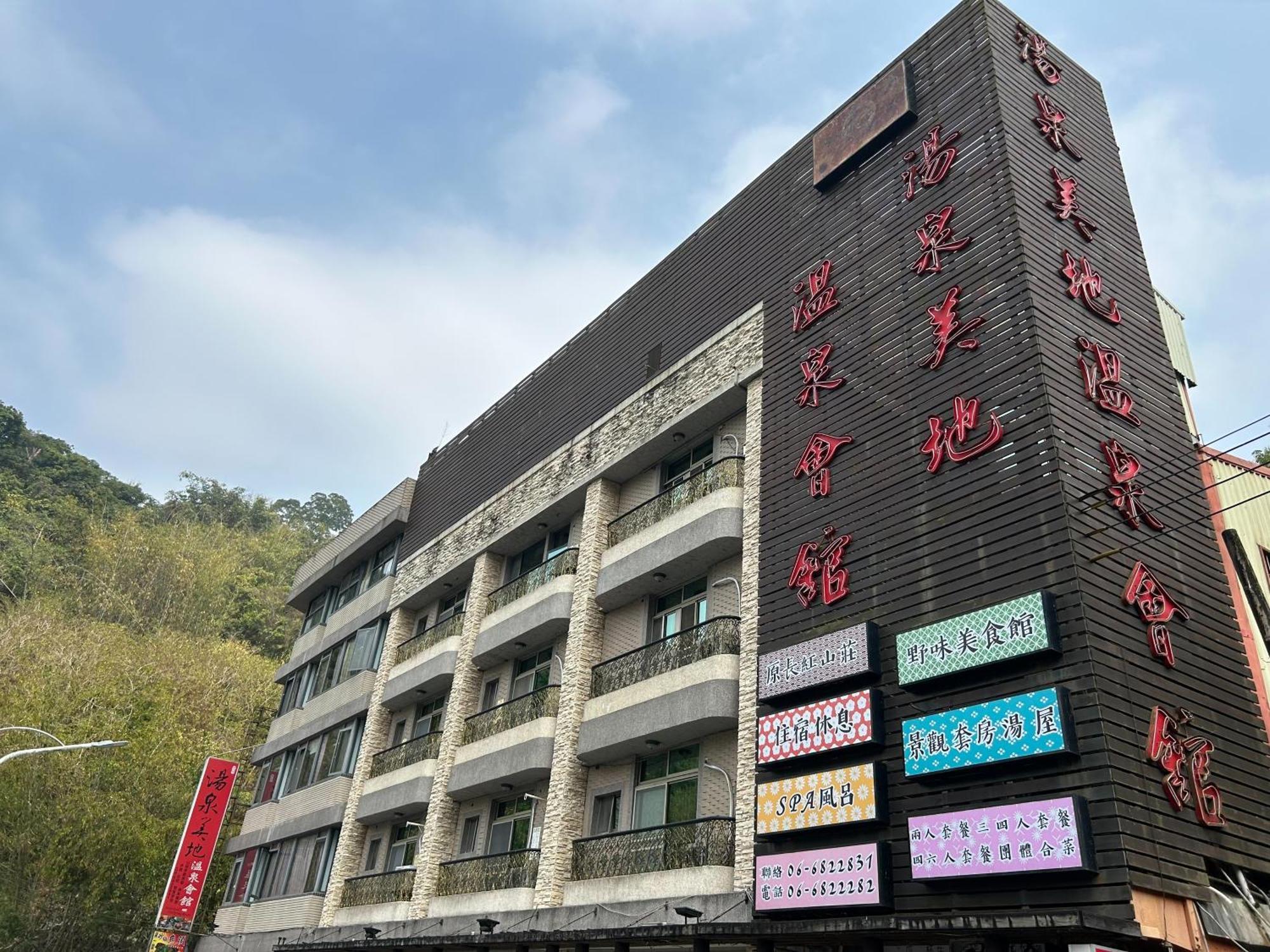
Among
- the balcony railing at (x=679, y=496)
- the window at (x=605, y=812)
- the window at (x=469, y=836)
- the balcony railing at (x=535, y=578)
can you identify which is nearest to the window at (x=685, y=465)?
the balcony railing at (x=679, y=496)

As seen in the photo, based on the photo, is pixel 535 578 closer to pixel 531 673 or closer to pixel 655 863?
pixel 531 673

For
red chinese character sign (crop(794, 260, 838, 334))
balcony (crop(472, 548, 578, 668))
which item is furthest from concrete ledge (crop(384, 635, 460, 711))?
red chinese character sign (crop(794, 260, 838, 334))

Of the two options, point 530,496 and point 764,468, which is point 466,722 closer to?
point 530,496

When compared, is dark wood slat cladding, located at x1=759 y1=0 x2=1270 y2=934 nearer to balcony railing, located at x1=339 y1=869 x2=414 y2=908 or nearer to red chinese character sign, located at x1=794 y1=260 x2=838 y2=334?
red chinese character sign, located at x1=794 y1=260 x2=838 y2=334

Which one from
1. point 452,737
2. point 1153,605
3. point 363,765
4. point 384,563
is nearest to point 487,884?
point 452,737

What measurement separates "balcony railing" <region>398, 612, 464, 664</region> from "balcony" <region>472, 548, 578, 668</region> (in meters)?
1.64

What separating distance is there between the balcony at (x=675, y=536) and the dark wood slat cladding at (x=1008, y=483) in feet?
3.70

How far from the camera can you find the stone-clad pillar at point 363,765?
26.9m

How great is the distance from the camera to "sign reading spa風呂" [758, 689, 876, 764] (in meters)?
13.9

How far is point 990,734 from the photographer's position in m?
12.2

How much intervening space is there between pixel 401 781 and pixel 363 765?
3342 millimetres

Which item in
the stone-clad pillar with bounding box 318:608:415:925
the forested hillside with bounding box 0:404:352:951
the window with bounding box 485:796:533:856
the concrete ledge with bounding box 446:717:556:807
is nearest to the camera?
the concrete ledge with bounding box 446:717:556:807

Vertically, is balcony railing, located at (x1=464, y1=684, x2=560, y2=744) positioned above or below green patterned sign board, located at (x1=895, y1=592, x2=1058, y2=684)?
above

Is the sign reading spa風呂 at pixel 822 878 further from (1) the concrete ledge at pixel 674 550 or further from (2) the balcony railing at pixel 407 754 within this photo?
(2) the balcony railing at pixel 407 754
